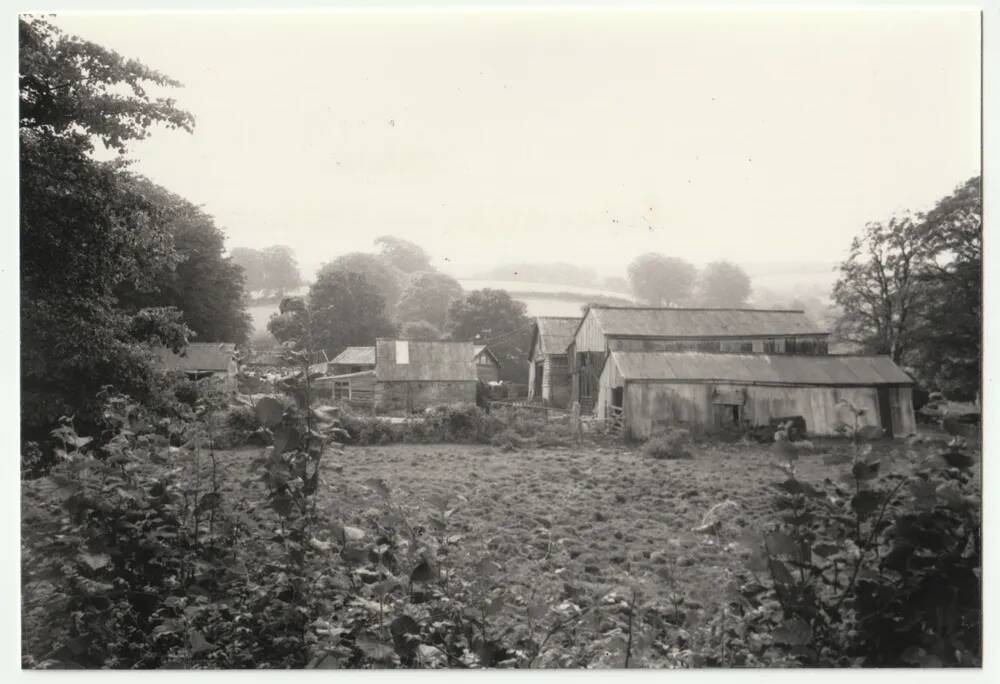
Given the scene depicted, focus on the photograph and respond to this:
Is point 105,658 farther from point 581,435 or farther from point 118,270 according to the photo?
point 581,435

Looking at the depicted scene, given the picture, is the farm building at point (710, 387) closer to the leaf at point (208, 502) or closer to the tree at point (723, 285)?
the tree at point (723, 285)

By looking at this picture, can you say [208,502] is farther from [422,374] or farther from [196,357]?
[422,374]

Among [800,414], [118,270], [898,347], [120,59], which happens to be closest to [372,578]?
[118,270]

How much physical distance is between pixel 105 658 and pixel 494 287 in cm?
283

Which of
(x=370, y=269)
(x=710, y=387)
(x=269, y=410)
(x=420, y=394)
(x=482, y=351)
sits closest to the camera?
(x=269, y=410)

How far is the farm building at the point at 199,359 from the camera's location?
3840mm

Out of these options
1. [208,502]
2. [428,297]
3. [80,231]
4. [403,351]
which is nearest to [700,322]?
[428,297]

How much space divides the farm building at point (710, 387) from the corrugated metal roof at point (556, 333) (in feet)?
1.14

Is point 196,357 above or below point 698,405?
above

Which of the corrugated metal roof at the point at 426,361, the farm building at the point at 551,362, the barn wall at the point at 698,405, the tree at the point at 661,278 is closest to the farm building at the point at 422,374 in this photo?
the corrugated metal roof at the point at 426,361

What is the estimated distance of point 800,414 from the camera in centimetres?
420

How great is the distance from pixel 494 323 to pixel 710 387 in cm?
168

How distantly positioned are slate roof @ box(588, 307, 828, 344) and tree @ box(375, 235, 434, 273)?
4.01ft

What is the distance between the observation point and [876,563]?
2.80 m
